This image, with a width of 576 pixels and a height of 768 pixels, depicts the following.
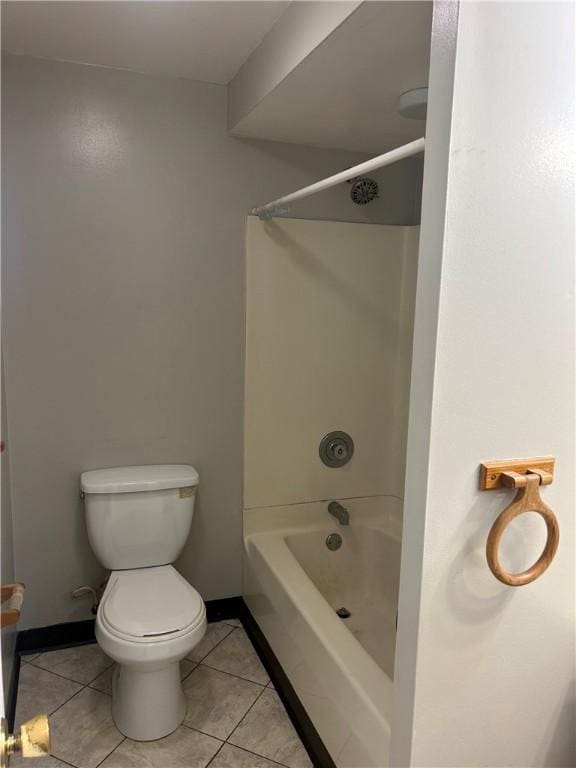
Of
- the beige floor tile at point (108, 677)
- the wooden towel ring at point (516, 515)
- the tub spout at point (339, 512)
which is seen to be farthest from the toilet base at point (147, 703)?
the wooden towel ring at point (516, 515)

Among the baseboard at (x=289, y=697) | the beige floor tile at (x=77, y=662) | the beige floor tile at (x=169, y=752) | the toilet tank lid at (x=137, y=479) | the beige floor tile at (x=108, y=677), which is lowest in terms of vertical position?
the beige floor tile at (x=169, y=752)

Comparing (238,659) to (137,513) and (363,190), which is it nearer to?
(137,513)

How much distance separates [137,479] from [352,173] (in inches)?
56.8

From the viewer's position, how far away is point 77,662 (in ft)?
7.58

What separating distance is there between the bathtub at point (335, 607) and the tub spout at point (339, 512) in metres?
0.06

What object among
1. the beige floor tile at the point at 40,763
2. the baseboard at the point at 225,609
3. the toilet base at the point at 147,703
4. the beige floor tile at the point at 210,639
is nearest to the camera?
the beige floor tile at the point at 40,763

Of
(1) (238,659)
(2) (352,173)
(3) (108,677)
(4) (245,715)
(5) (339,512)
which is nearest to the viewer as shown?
(2) (352,173)

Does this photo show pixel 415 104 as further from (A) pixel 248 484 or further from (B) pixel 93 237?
(A) pixel 248 484

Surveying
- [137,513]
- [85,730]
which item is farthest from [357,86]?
[85,730]

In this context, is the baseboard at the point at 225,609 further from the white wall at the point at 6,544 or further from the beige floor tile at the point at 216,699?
the white wall at the point at 6,544

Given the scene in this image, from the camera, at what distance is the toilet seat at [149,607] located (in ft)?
6.09

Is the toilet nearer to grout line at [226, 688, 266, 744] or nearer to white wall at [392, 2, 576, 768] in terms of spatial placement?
grout line at [226, 688, 266, 744]

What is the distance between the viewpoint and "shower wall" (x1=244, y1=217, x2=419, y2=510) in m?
2.49

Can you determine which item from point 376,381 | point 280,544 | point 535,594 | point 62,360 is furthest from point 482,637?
point 62,360
